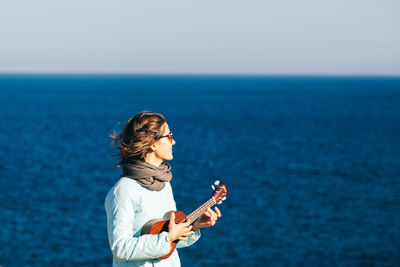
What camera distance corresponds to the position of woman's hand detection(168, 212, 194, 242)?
354cm

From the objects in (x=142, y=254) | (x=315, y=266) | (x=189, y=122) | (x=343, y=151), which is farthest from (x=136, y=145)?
(x=189, y=122)

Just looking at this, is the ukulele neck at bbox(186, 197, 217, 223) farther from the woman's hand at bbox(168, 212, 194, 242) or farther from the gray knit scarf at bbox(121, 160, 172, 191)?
the gray knit scarf at bbox(121, 160, 172, 191)

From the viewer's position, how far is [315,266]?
Answer: 24.9 meters

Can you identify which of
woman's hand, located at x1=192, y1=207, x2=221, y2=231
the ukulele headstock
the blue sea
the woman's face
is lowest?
the blue sea

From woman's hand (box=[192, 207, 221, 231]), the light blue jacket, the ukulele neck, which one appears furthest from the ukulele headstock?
the light blue jacket

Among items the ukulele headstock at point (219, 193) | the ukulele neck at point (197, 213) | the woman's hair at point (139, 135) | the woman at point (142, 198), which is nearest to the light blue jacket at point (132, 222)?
the woman at point (142, 198)

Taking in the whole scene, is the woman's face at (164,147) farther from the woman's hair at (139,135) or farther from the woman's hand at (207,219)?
the woman's hand at (207,219)

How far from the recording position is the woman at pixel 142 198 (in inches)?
136

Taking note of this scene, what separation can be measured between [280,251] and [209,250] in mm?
3861

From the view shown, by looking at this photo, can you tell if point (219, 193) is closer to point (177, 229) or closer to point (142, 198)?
point (177, 229)

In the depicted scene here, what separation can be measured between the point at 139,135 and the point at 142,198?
1.53 feet

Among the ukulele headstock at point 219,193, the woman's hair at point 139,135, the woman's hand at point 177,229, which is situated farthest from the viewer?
the ukulele headstock at point 219,193

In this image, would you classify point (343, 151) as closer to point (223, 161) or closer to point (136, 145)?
point (223, 161)

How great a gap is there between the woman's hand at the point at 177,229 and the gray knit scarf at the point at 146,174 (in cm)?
26
